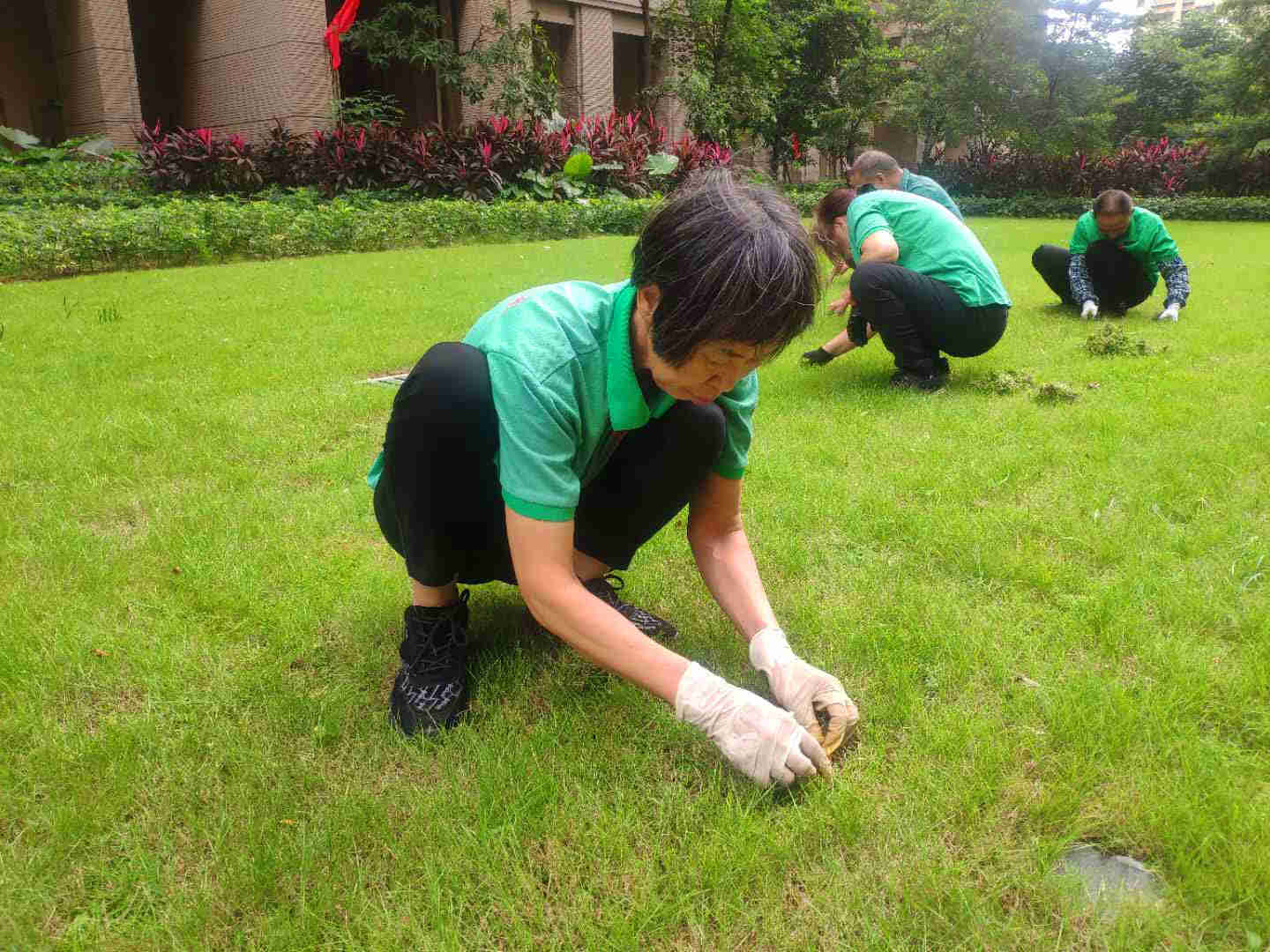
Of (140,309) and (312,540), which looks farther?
(140,309)

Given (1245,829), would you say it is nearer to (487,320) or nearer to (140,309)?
(487,320)

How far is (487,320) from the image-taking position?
5.27 feet

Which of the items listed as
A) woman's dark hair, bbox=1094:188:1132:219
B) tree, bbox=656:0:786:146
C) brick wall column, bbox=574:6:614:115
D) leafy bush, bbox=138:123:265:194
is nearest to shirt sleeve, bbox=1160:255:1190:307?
woman's dark hair, bbox=1094:188:1132:219

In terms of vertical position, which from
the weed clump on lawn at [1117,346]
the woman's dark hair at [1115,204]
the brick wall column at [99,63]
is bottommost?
the weed clump on lawn at [1117,346]

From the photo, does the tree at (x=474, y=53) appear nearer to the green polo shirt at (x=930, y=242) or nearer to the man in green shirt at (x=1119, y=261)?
the man in green shirt at (x=1119, y=261)

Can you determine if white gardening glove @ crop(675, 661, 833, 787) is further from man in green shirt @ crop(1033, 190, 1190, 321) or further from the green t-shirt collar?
man in green shirt @ crop(1033, 190, 1190, 321)

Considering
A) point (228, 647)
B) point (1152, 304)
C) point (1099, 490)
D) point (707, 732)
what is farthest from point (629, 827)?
point (1152, 304)

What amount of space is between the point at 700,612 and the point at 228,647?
3.55ft

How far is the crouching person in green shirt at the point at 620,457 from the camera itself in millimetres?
1266

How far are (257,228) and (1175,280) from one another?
784 centimetres

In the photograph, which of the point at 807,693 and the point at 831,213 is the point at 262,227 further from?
the point at 807,693

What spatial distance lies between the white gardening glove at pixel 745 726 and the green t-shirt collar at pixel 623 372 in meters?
0.43

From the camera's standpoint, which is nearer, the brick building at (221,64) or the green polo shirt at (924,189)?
the green polo shirt at (924,189)

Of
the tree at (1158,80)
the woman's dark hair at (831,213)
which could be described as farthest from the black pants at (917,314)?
the tree at (1158,80)
